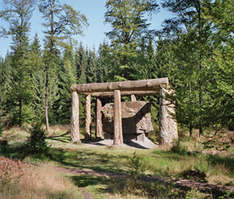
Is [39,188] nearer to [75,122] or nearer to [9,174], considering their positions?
[9,174]

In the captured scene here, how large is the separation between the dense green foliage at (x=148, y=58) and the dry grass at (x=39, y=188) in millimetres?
3227

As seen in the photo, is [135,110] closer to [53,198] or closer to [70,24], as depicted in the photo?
[70,24]

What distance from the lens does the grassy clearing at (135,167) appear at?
17.7 feet

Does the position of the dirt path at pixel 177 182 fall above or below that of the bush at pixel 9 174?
below

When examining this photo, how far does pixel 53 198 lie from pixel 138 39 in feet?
60.9

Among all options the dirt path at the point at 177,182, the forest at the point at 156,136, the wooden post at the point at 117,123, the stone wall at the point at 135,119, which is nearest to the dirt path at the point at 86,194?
the forest at the point at 156,136

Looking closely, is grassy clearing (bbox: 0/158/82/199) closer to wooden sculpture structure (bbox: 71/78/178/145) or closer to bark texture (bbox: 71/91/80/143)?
wooden sculpture structure (bbox: 71/78/178/145)

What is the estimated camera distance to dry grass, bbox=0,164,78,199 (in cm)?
452

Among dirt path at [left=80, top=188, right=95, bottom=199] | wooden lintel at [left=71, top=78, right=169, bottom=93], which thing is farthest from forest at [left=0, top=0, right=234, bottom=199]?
wooden lintel at [left=71, top=78, right=169, bottom=93]

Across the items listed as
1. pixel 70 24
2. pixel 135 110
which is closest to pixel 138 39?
pixel 70 24

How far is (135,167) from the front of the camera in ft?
19.8

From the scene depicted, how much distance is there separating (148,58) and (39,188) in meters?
19.4

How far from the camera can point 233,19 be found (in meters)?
3.54

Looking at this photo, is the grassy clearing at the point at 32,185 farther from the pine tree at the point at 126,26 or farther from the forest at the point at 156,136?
the pine tree at the point at 126,26
